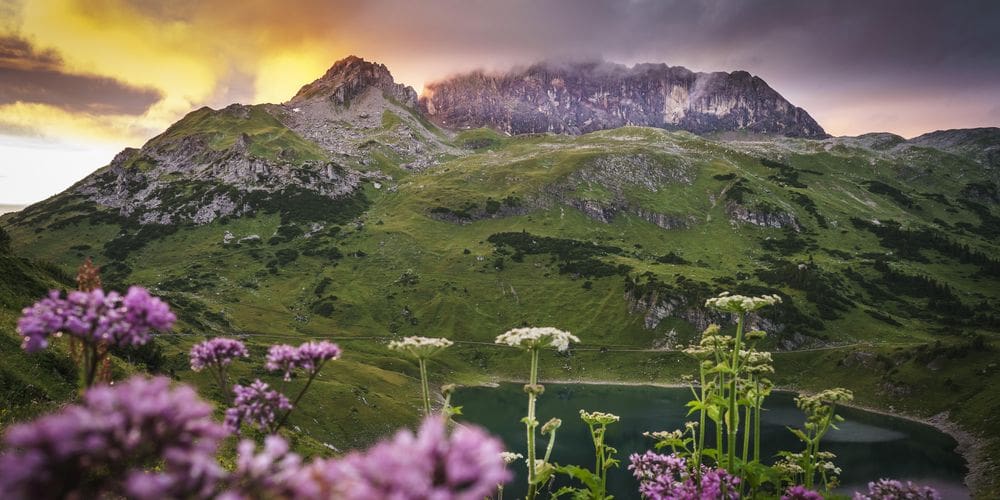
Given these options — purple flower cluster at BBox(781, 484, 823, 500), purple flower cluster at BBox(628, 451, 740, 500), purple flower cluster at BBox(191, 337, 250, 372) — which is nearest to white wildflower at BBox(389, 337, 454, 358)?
purple flower cluster at BBox(191, 337, 250, 372)

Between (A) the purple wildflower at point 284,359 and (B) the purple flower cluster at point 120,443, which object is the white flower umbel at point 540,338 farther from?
(B) the purple flower cluster at point 120,443

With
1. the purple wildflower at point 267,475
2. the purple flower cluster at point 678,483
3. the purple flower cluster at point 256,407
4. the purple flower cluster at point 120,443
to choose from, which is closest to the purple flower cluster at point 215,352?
the purple flower cluster at point 256,407

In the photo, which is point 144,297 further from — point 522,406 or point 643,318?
point 643,318

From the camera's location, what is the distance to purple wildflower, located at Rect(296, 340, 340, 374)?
7238mm

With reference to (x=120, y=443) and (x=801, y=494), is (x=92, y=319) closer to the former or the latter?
(x=120, y=443)

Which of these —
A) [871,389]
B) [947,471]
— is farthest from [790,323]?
[947,471]

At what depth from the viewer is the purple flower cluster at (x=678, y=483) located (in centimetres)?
1027

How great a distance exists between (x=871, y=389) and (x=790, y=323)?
46.7 m

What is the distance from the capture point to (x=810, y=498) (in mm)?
8852

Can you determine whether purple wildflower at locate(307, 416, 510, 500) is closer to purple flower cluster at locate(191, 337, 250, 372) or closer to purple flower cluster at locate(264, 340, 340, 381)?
purple flower cluster at locate(264, 340, 340, 381)

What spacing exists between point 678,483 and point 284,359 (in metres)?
8.96

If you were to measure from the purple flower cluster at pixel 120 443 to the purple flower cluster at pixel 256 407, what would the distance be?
311cm

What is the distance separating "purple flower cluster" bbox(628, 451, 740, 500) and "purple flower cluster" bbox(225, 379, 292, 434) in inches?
304

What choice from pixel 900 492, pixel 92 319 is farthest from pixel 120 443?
pixel 900 492
